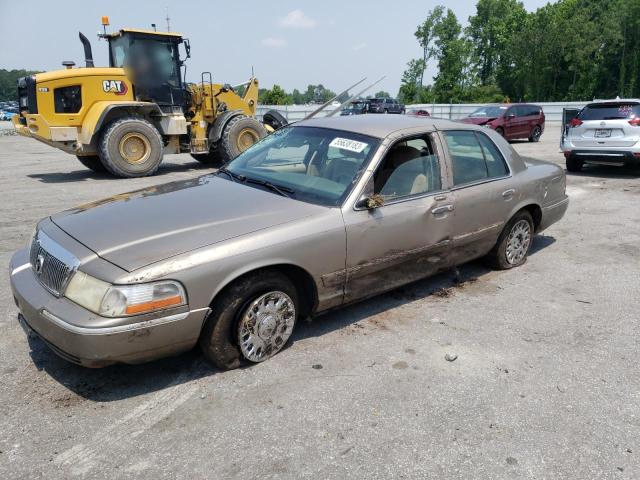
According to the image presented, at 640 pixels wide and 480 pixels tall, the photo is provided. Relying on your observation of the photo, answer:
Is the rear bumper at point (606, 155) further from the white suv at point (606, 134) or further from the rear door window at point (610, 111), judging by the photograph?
the rear door window at point (610, 111)

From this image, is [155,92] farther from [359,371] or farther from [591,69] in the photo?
[591,69]

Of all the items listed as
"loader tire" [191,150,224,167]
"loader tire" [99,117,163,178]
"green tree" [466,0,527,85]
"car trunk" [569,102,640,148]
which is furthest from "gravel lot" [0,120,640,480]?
"green tree" [466,0,527,85]

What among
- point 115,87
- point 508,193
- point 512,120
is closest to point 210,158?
point 115,87

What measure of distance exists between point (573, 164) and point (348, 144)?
9.34 m

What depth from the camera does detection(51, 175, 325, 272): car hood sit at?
2.94 meters

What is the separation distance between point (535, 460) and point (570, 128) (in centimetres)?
1038

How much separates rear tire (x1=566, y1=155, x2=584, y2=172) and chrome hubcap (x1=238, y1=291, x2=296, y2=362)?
9.98m

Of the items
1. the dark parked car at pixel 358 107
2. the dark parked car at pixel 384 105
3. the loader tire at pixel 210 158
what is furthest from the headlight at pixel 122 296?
the dark parked car at pixel 358 107

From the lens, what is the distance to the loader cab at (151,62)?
11.3 meters

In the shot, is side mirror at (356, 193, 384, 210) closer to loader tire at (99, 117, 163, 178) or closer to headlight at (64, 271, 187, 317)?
headlight at (64, 271, 187, 317)

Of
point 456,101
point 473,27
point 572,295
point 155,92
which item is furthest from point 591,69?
point 572,295

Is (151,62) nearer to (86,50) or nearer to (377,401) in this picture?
(86,50)

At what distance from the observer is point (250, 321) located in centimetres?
323

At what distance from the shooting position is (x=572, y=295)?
4.66 meters
